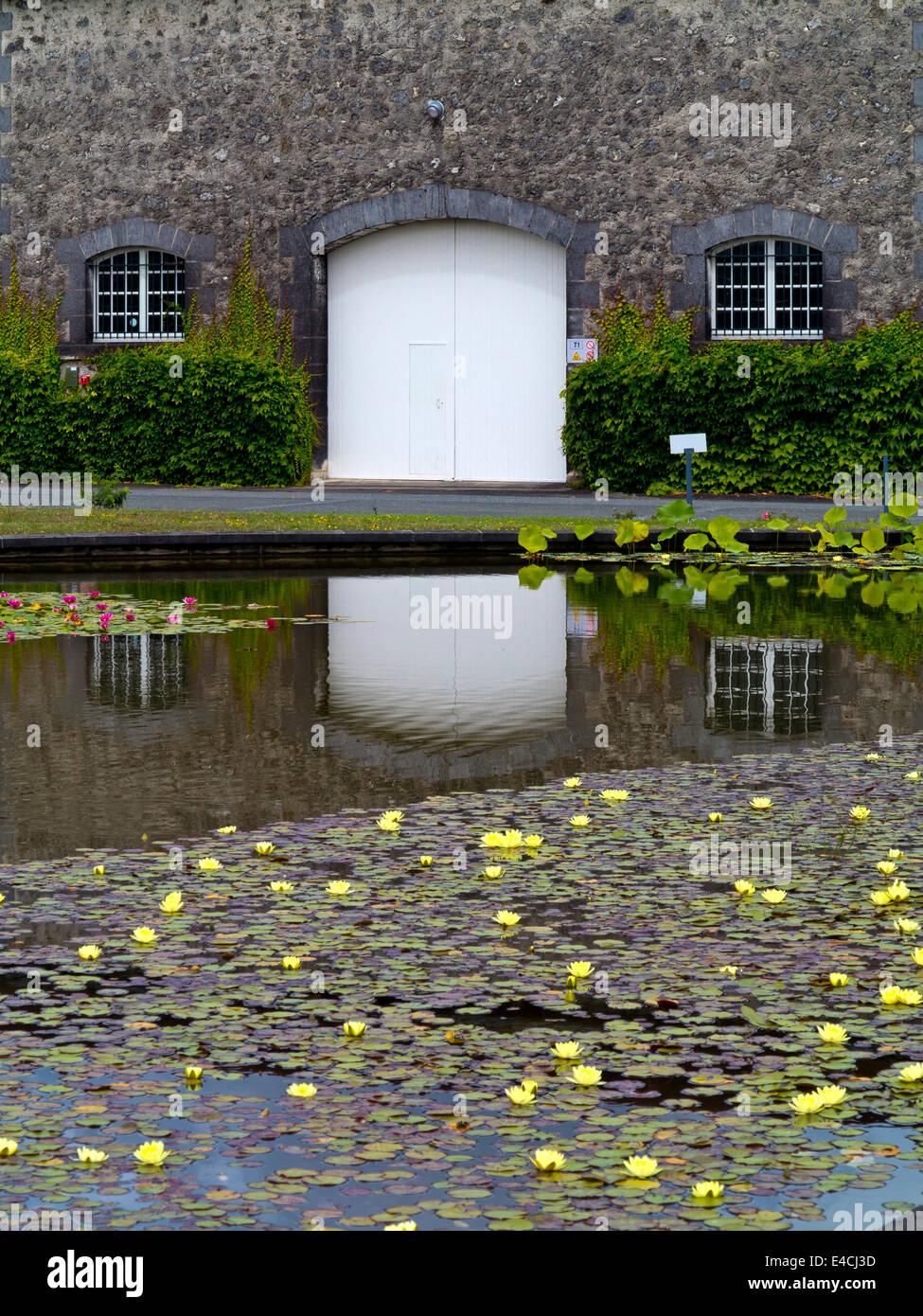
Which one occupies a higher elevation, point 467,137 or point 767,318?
point 467,137

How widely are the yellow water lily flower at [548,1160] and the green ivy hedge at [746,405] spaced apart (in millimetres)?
18504

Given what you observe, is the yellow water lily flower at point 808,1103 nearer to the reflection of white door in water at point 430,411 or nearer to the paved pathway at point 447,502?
the paved pathway at point 447,502

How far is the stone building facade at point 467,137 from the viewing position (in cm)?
2144

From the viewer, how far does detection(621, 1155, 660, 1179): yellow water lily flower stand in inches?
124

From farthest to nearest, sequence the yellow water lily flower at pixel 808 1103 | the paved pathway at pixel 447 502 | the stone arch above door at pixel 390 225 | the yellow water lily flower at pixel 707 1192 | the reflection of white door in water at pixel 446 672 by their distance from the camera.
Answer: the stone arch above door at pixel 390 225
the paved pathway at pixel 447 502
the reflection of white door in water at pixel 446 672
the yellow water lily flower at pixel 808 1103
the yellow water lily flower at pixel 707 1192

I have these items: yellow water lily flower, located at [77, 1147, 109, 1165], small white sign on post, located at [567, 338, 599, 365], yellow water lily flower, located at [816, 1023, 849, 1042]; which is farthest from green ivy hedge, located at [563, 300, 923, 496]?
yellow water lily flower, located at [77, 1147, 109, 1165]

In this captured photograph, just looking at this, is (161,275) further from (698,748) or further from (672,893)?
(672,893)

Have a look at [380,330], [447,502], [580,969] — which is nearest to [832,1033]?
[580,969]

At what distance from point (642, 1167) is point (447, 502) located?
709 inches

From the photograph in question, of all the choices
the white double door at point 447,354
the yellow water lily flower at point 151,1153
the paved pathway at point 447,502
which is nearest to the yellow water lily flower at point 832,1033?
the yellow water lily flower at point 151,1153

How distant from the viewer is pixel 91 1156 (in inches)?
127

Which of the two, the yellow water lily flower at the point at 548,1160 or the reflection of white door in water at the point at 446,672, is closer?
the yellow water lily flower at the point at 548,1160

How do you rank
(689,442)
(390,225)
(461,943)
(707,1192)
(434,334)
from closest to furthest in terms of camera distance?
(707,1192)
(461,943)
(689,442)
(390,225)
(434,334)

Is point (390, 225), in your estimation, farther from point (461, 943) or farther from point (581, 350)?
point (461, 943)
